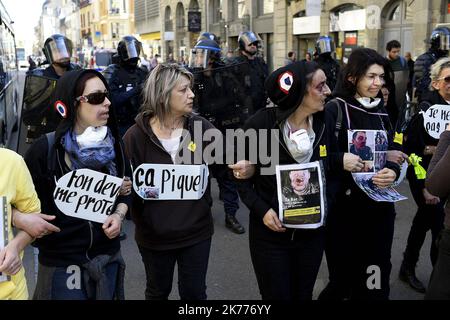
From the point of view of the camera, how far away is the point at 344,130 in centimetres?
307

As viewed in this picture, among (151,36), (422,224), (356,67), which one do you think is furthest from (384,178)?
(151,36)

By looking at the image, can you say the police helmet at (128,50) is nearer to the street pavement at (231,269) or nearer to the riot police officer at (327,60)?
the street pavement at (231,269)

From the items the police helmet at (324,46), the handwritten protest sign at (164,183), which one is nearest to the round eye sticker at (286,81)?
the handwritten protest sign at (164,183)

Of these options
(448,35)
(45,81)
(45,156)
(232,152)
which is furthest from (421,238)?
(448,35)

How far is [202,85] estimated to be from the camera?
5594mm

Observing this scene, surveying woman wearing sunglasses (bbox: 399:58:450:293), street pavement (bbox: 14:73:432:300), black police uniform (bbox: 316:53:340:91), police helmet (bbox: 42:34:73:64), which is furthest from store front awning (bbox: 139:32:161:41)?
woman wearing sunglasses (bbox: 399:58:450:293)

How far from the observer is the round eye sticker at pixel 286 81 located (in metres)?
2.64

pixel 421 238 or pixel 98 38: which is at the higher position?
pixel 98 38

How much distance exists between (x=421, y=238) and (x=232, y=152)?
194cm

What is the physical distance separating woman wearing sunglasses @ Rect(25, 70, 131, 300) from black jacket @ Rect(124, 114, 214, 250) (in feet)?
0.94

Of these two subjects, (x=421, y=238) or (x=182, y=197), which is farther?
(x=421, y=238)

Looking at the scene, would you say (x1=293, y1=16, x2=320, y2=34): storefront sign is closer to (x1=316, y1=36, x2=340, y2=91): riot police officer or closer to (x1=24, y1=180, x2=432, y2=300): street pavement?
(x1=316, y1=36, x2=340, y2=91): riot police officer

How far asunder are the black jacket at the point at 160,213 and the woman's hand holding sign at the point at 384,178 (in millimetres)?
1047
